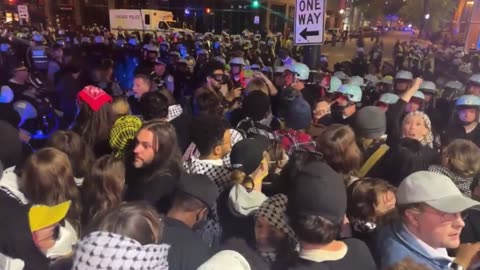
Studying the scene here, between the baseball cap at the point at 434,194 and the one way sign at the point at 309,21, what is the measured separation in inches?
151

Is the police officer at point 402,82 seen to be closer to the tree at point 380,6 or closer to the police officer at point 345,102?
the police officer at point 345,102

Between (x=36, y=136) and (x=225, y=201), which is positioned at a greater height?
(x=225, y=201)

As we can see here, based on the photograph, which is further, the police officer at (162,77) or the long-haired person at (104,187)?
the police officer at (162,77)

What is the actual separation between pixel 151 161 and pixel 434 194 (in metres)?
1.96

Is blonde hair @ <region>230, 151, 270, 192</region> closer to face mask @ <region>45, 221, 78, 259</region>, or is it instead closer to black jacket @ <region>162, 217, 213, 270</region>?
black jacket @ <region>162, 217, 213, 270</region>

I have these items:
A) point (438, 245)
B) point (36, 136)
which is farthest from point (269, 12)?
point (438, 245)

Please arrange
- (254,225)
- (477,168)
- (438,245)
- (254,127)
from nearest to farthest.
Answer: (438,245)
(254,225)
(477,168)
(254,127)

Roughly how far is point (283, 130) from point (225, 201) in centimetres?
179

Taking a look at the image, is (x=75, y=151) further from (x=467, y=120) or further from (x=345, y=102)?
(x=467, y=120)

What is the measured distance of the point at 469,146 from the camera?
372 cm

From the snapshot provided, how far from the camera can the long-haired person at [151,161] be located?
3201 millimetres

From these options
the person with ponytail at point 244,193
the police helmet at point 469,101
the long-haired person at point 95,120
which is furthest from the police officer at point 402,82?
the long-haired person at point 95,120

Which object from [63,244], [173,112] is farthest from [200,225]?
[173,112]

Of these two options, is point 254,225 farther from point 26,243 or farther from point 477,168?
point 477,168
